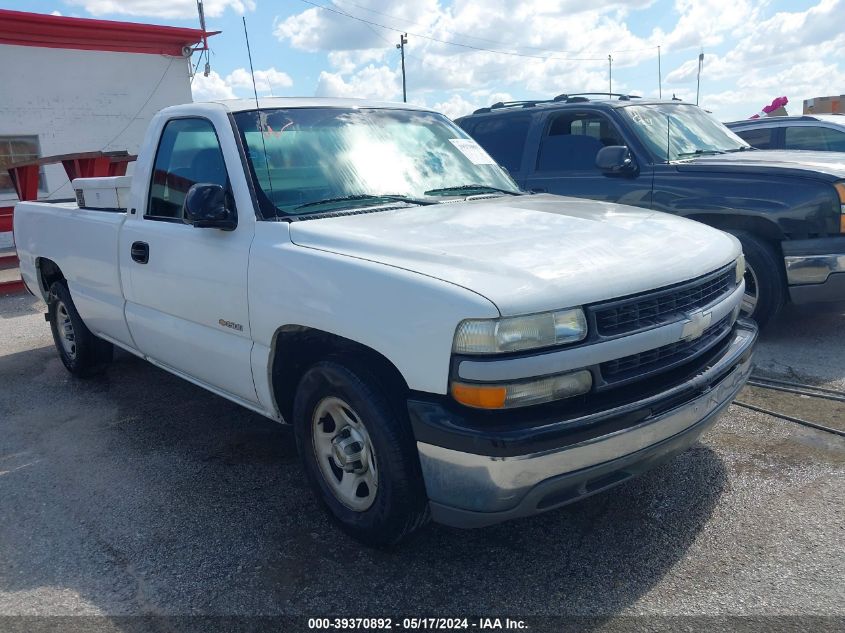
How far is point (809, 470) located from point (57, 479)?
389cm

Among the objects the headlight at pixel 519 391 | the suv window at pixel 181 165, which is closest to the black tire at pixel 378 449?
the headlight at pixel 519 391

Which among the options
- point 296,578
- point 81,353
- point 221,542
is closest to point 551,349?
point 296,578

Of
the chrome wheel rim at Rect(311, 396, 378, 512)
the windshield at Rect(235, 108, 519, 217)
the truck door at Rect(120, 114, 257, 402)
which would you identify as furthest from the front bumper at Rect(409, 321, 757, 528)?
the windshield at Rect(235, 108, 519, 217)

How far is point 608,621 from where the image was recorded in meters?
2.64

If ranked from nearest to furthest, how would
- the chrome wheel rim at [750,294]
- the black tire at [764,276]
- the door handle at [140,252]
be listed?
1. the door handle at [140,252]
2. the black tire at [764,276]
3. the chrome wheel rim at [750,294]

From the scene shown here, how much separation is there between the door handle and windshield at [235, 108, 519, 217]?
97 centimetres

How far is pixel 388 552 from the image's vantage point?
3.14m

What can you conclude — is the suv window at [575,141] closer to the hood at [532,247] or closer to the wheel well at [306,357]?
the hood at [532,247]

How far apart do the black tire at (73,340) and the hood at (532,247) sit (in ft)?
10.00

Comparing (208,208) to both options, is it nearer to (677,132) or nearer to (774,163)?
(774,163)

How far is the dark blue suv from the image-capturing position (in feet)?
18.0

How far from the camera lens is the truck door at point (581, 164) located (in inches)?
254

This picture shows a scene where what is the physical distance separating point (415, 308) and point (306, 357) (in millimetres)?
922

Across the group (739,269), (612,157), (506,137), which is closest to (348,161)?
(739,269)
